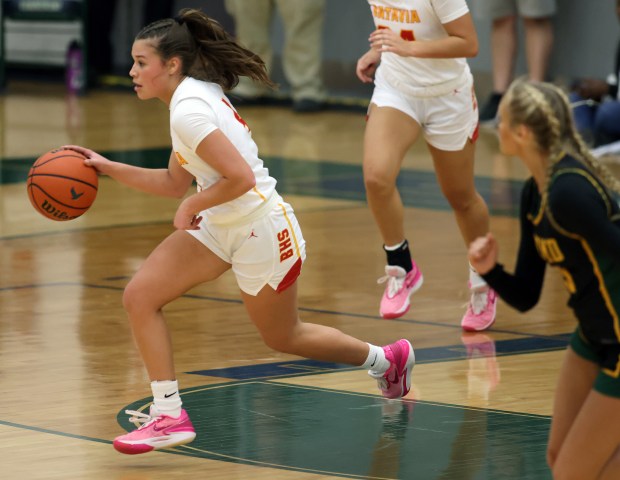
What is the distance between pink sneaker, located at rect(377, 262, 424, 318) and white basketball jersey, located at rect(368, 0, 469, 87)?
917 millimetres

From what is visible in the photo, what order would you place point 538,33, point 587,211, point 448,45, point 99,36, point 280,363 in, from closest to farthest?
point 587,211 → point 280,363 → point 448,45 → point 538,33 → point 99,36

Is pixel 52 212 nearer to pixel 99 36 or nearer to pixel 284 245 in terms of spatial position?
pixel 284 245

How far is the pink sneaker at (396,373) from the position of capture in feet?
18.4

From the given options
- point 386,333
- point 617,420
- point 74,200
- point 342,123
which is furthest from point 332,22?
point 617,420

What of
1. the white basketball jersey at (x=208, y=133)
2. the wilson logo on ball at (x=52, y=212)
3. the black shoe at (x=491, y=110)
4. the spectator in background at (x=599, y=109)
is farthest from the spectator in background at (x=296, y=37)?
the white basketball jersey at (x=208, y=133)

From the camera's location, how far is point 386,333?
686 cm

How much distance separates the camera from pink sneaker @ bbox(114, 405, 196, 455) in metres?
4.84

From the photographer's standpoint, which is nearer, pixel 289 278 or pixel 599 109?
pixel 289 278

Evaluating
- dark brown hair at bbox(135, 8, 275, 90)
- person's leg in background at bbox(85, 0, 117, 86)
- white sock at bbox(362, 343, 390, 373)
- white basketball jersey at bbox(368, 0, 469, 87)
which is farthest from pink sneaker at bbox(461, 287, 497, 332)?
person's leg in background at bbox(85, 0, 117, 86)

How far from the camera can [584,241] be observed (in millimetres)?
3926

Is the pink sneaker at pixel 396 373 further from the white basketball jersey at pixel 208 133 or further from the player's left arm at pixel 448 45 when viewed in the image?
the player's left arm at pixel 448 45

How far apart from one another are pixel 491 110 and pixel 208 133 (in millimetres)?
10025

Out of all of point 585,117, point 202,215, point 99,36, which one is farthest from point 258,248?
point 99,36

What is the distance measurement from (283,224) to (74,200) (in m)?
0.76
